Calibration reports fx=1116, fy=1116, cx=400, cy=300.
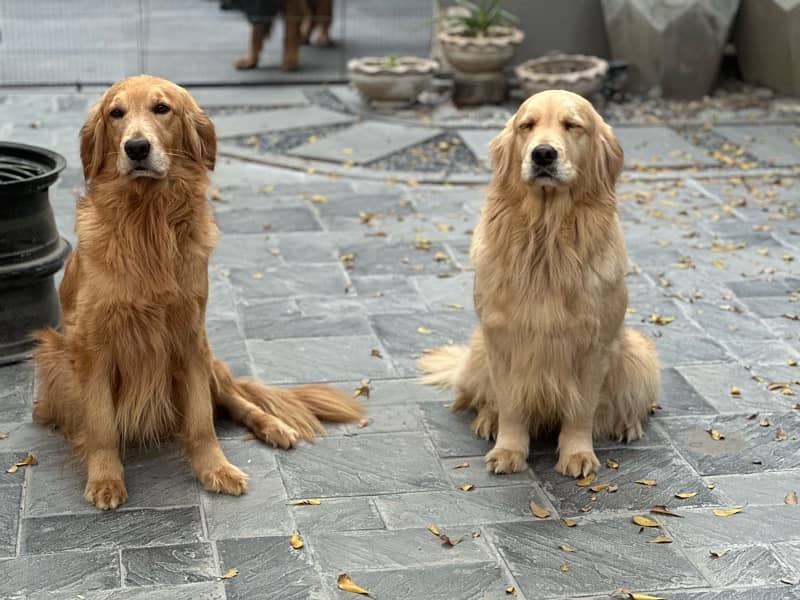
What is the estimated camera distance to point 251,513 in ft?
13.6

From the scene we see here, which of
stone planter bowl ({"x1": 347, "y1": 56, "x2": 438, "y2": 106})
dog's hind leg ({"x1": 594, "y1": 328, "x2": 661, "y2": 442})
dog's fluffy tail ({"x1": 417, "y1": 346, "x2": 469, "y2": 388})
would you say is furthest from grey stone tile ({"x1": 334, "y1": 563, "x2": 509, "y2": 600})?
stone planter bowl ({"x1": 347, "y1": 56, "x2": 438, "y2": 106})

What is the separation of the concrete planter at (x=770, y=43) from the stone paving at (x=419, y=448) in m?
2.10

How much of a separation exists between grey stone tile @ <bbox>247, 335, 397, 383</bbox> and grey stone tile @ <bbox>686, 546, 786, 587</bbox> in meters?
1.89

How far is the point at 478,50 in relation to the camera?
376 inches

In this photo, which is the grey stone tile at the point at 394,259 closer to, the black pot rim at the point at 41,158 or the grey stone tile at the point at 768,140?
the black pot rim at the point at 41,158

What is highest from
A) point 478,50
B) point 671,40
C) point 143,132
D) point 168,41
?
point 143,132

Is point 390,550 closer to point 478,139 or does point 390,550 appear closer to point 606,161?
point 606,161

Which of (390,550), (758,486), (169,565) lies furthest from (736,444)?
(169,565)

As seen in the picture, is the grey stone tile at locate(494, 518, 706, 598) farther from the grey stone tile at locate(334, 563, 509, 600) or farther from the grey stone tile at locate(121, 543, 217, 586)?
the grey stone tile at locate(121, 543, 217, 586)

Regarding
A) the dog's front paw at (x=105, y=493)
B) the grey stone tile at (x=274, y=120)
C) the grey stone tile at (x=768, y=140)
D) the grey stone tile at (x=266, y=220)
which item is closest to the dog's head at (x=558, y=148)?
the dog's front paw at (x=105, y=493)

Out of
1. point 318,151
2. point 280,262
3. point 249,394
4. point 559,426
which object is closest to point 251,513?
point 249,394

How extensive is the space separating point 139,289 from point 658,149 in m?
5.81

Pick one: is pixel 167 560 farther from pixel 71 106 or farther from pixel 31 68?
pixel 31 68

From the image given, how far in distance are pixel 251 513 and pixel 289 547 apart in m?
0.28
